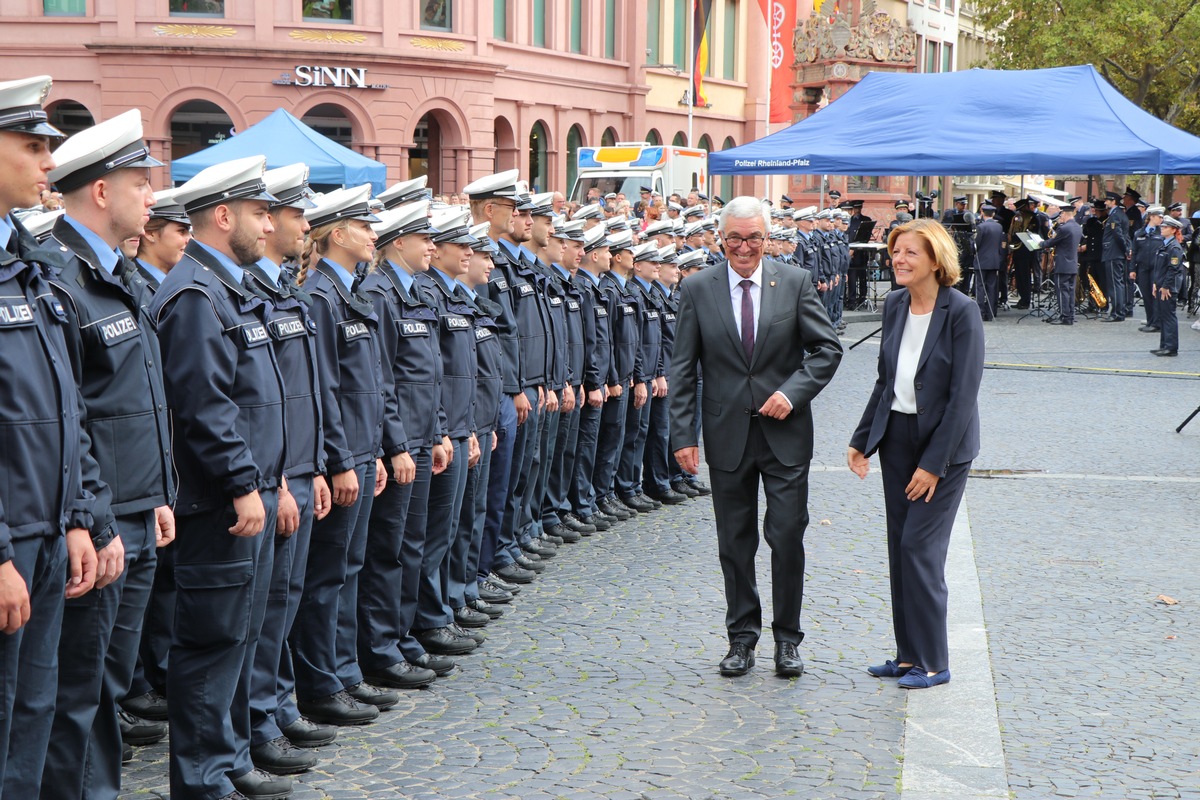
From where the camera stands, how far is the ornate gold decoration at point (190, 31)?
35.2 metres

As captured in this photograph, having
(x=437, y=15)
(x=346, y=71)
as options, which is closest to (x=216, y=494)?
(x=346, y=71)

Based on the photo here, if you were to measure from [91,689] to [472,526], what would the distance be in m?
3.34

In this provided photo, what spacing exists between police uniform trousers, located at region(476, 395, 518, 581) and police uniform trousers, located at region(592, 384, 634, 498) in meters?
2.10

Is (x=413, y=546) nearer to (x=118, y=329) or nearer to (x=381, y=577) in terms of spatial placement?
(x=381, y=577)

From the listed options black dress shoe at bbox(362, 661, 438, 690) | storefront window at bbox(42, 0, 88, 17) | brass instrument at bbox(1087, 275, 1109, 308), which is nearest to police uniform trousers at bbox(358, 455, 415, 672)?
black dress shoe at bbox(362, 661, 438, 690)

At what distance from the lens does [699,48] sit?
1844 inches

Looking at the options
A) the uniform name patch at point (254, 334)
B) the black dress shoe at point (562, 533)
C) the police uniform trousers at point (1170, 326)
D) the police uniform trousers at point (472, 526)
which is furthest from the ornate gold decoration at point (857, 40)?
the uniform name patch at point (254, 334)

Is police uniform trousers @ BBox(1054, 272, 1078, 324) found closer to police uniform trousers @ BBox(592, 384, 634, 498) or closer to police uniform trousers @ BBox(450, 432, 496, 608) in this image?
police uniform trousers @ BBox(592, 384, 634, 498)

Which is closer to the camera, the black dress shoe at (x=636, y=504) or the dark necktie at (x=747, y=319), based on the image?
the dark necktie at (x=747, y=319)

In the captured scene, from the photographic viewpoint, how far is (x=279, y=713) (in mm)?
5578

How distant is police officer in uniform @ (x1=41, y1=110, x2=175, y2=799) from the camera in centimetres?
421

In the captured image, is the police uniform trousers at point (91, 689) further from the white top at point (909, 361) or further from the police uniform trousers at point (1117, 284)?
the police uniform trousers at point (1117, 284)

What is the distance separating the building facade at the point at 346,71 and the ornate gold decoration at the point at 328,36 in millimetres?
35

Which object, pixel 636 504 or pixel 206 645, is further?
pixel 636 504
